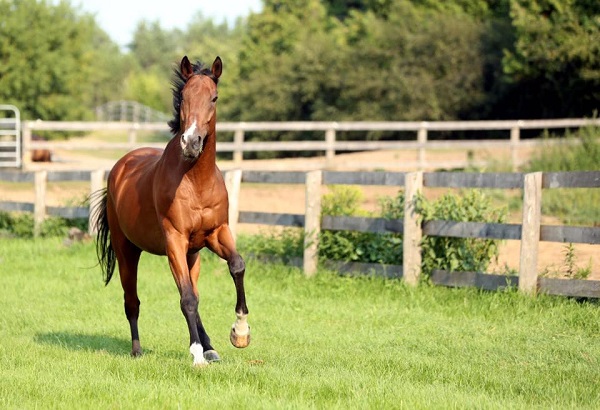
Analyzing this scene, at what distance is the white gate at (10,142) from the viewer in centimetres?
2752

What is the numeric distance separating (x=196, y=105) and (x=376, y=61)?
3278 cm

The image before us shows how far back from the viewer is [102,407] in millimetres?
5738

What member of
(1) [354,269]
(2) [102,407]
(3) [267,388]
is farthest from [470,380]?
(1) [354,269]

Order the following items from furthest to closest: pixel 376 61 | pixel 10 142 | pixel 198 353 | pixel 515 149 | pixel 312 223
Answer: pixel 376 61, pixel 10 142, pixel 515 149, pixel 312 223, pixel 198 353

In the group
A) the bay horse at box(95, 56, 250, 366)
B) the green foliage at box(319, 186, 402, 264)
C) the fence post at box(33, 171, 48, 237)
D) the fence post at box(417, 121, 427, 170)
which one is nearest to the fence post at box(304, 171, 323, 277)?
the green foliage at box(319, 186, 402, 264)

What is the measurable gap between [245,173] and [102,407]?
320 inches

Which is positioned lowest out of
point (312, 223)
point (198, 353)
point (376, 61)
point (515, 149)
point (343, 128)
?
point (198, 353)

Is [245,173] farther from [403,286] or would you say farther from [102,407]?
[102,407]

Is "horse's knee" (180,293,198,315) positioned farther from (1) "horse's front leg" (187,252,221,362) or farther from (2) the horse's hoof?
(2) the horse's hoof

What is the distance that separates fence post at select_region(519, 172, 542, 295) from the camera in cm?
996

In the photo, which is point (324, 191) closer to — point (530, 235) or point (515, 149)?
point (515, 149)

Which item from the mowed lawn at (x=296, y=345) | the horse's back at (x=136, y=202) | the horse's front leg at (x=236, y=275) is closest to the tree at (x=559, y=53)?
the mowed lawn at (x=296, y=345)

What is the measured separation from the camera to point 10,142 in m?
28.4

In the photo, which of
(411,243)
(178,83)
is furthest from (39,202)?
(178,83)
